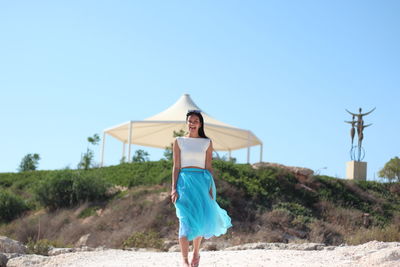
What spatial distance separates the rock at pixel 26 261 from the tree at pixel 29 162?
18.2 metres

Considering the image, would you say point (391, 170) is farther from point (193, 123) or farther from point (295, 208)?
point (193, 123)

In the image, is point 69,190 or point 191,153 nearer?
point 191,153

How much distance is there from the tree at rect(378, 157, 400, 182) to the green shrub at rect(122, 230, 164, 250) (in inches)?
542

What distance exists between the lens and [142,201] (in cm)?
1546

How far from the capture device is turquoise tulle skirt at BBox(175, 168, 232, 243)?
591 cm

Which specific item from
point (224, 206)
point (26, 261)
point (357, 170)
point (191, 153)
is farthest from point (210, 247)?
point (357, 170)

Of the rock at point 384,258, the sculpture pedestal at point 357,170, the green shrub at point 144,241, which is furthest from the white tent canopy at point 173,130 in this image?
the rock at point 384,258

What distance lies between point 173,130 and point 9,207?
11.0 metres

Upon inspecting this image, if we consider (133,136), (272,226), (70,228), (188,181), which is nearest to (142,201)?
(70,228)

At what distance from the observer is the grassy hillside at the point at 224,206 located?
45.1 ft

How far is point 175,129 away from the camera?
26500mm

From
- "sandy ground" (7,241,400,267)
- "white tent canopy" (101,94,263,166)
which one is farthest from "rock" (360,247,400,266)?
"white tent canopy" (101,94,263,166)

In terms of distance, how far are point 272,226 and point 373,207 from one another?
5.09 meters

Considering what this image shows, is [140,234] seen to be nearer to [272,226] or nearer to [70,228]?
[70,228]
